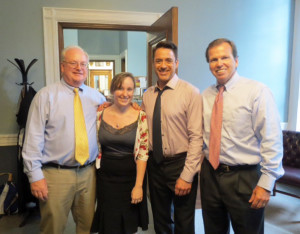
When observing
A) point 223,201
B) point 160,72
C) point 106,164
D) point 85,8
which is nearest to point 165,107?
point 160,72

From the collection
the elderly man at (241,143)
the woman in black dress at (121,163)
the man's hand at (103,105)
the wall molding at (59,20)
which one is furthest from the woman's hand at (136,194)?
the wall molding at (59,20)

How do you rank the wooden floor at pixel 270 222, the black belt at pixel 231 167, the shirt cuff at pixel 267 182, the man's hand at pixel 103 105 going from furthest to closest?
the wooden floor at pixel 270 222 → the man's hand at pixel 103 105 → the black belt at pixel 231 167 → the shirt cuff at pixel 267 182

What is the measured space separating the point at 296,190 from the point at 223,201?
2.43 meters

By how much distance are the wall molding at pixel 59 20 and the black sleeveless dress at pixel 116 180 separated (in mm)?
1483

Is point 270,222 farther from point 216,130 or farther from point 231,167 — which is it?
point 216,130

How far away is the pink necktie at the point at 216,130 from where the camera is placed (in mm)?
1493

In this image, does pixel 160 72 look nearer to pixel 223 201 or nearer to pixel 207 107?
pixel 207 107

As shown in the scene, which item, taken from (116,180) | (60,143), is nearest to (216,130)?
(116,180)

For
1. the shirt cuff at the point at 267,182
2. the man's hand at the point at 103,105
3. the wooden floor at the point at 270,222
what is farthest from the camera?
the wooden floor at the point at 270,222

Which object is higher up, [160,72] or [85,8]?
[85,8]

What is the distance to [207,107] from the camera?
5.29 feet

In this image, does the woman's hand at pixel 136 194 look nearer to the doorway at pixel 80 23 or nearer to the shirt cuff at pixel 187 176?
the shirt cuff at pixel 187 176

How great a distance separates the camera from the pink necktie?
1.49 metres

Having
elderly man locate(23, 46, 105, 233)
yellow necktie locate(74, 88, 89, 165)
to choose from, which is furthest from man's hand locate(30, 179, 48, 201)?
yellow necktie locate(74, 88, 89, 165)
